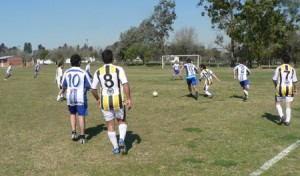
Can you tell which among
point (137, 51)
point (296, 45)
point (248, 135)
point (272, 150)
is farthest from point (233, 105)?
point (137, 51)

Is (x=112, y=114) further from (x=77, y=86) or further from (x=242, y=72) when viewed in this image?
(x=242, y=72)

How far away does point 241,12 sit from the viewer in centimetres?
5788

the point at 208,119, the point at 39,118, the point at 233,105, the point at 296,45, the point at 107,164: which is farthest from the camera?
the point at 296,45

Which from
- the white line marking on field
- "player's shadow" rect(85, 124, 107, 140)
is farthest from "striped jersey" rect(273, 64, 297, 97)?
"player's shadow" rect(85, 124, 107, 140)

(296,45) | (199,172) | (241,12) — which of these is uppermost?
(241,12)

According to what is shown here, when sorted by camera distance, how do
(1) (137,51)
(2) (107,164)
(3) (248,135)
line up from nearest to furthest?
(2) (107,164)
(3) (248,135)
(1) (137,51)

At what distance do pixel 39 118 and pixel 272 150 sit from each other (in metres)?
7.78

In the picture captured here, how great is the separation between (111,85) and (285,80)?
17.5 ft

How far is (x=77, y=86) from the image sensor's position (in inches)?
324

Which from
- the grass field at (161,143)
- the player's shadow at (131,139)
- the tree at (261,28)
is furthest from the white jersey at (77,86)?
the tree at (261,28)

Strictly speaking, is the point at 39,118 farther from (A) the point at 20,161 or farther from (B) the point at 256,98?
(B) the point at 256,98

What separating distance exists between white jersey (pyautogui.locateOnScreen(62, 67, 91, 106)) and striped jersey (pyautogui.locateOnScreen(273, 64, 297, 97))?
527cm

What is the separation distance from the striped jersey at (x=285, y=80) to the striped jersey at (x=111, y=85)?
501cm

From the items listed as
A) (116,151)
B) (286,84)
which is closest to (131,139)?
(116,151)
